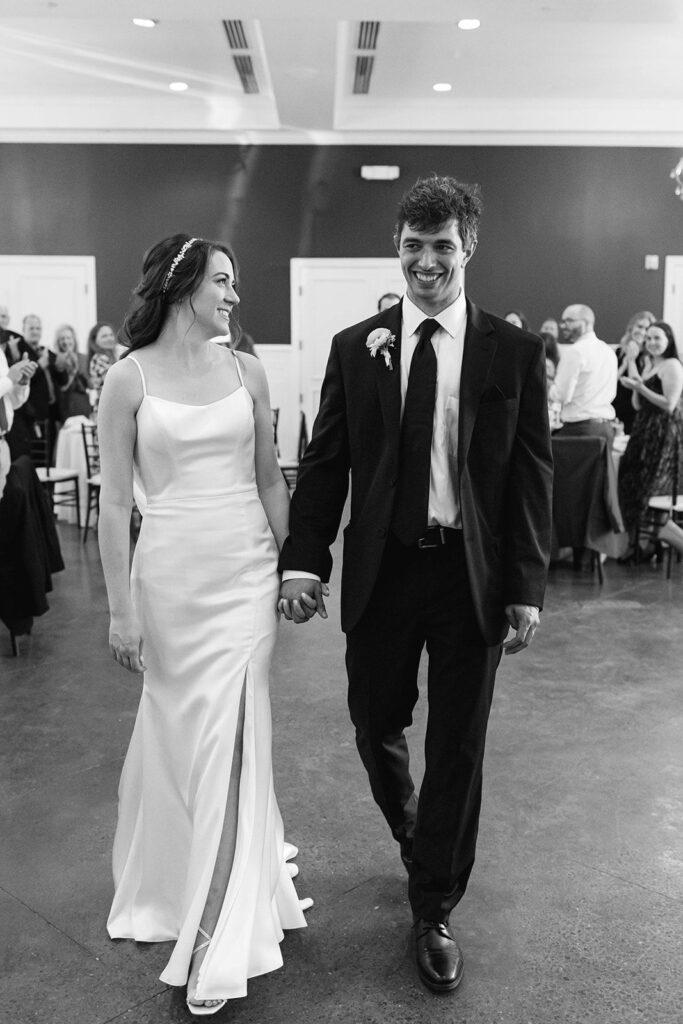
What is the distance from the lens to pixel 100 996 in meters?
2.24

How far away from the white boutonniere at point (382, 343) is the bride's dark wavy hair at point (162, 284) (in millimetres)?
445

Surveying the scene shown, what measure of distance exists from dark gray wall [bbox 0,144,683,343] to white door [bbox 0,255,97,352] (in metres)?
0.13

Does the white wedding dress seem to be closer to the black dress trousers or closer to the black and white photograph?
the black and white photograph

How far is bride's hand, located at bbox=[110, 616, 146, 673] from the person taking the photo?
2.34 meters

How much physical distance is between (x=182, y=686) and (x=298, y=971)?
0.73 m

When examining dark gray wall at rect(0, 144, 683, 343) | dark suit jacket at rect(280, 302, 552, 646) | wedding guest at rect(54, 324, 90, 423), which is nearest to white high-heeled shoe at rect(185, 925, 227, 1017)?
dark suit jacket at rect(280, 302, 552, 646)

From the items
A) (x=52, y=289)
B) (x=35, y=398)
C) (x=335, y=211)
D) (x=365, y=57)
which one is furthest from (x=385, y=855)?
(x=52, y=289)

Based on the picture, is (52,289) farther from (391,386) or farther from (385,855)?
(391,386)

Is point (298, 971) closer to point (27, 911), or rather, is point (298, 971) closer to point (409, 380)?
point (27, 911)

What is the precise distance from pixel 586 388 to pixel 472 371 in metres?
5.31

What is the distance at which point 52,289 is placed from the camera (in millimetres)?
11492

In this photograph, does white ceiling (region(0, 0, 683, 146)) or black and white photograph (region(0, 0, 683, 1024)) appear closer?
black and white photograph (region(0, 0, 683, 1024))

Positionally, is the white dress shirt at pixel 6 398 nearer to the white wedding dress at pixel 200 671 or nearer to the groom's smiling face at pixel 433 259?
the white wedding dress at pixel 200 671

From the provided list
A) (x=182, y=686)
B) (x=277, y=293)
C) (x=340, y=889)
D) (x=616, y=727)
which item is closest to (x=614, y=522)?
(x=616, y=727)
